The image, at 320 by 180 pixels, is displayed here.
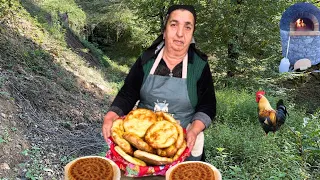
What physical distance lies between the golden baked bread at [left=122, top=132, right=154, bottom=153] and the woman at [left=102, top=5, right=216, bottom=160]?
274mm

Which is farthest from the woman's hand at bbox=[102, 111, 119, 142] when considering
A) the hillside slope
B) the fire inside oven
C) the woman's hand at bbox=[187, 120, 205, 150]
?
the fire inside oven

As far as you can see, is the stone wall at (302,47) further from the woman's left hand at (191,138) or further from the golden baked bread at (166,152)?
the golden baked bread at (166,152)

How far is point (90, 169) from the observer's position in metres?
1.10

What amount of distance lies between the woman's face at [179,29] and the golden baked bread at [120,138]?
458mm

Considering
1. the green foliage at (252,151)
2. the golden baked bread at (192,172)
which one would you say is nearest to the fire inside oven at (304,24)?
the green foliage at (252,151)

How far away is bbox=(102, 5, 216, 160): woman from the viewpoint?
1.48 m

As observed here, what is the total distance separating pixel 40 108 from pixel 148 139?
339cm

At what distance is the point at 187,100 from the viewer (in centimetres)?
153

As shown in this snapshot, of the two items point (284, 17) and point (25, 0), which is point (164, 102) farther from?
point (25, 0)

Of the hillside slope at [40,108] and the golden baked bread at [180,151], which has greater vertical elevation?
the golden baked bread at [180,151]

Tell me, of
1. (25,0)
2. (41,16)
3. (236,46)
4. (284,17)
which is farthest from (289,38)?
(25,0)

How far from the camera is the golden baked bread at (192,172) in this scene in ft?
3.64

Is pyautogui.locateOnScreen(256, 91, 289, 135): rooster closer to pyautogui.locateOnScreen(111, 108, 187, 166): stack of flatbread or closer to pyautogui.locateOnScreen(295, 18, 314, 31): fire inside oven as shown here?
pyautogui.locateOnScreen(295, 18, 314, 31): fire inside oven

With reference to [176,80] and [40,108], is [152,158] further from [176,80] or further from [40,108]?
[40,108]
